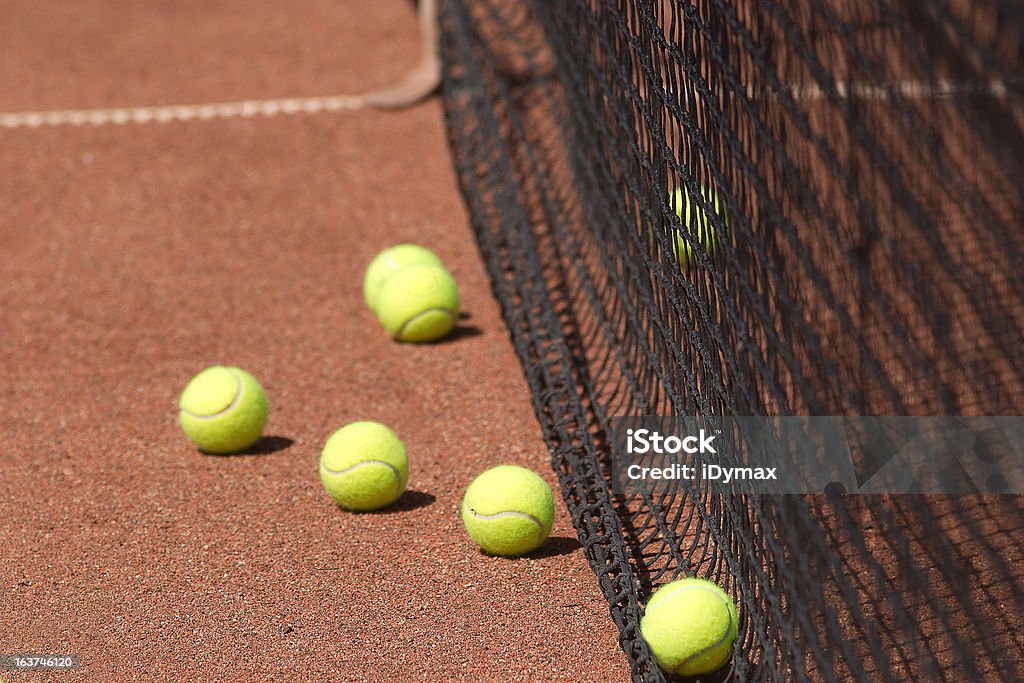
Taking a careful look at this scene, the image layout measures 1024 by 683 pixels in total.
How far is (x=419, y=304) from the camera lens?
515 centimetres

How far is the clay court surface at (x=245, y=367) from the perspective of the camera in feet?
11.8

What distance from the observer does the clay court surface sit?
11.8 feet

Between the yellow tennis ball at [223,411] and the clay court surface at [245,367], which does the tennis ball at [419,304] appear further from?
the yellow tennis ball at [223,411]

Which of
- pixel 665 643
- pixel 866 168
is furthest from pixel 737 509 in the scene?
pixel 866 168

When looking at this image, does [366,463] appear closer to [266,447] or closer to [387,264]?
[266,447]

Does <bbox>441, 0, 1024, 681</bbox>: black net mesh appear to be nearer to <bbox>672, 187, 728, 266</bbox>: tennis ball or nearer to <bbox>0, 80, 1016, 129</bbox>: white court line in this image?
<bbox>672, 187, 728, 266</bbox>: tennis ball

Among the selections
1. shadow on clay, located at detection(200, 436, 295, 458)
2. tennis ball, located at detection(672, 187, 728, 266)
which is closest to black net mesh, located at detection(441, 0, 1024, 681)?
tennis ball, located at detection(672, 187, 728, 266)

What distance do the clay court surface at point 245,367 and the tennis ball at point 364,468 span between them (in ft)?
0.28

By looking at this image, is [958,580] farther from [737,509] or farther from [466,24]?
[466,24]

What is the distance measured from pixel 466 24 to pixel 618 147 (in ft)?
8.66

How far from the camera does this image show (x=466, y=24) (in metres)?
7.12

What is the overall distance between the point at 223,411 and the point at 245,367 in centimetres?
72

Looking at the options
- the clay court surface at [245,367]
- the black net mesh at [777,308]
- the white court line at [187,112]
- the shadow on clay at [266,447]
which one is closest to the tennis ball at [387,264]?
the clay court surface at [245,367]

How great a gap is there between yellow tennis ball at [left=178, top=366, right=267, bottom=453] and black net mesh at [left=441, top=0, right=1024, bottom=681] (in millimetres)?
1022
